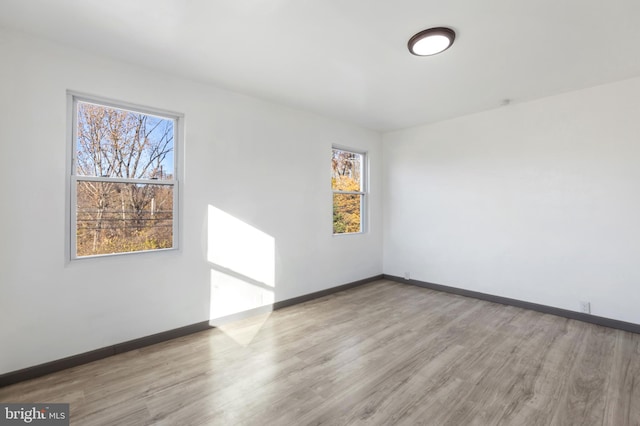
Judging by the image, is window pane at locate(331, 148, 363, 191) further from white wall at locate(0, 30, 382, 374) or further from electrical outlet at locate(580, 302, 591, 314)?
electrical outlet at locate(580, 302, 591, 314)

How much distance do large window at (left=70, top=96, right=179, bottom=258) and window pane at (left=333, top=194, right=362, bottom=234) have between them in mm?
2382

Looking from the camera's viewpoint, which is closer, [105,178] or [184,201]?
[105,178]

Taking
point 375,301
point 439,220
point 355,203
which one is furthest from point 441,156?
point 375,301

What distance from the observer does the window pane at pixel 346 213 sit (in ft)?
15.1

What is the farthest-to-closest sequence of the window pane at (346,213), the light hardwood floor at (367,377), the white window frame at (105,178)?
the window pane at (346,213), the white window frame at (105,178), the light hardwood floor at (367,377)

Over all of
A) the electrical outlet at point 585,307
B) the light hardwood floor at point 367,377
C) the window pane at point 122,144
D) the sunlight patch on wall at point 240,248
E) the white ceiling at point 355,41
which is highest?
the white ceiling at point 355,41

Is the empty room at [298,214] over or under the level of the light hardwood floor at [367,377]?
over

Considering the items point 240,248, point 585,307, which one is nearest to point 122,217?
point 240,248

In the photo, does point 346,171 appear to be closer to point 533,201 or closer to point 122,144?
point 533,201

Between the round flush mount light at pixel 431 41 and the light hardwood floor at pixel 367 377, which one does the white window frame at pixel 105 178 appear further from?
the round flush mount light at pixel 431 41

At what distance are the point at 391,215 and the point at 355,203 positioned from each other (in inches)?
28.6

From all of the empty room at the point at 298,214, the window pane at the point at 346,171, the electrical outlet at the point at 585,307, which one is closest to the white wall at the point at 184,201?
the empty room at the point at 298,214

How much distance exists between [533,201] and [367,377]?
308 centimetres

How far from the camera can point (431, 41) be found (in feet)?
7.57
